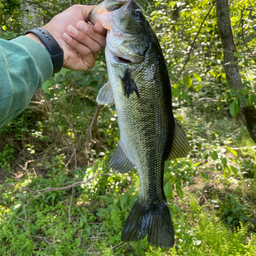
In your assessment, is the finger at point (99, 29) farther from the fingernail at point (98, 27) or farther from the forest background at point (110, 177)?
the forest background at point (110, 177)

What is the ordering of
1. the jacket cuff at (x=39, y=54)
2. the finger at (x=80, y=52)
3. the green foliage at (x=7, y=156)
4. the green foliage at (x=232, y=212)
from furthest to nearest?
the green foliage at (x=7, y=156), the green foliage at (x=232, y=212), the finger at (x=80, y=52), the jacket cuff at (x=39, y=54)

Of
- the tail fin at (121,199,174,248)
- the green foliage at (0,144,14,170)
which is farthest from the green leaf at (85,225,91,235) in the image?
the green foliage at (0,144,14,170)

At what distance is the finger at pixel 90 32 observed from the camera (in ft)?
5.26

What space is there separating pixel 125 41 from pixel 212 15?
4.62 meters

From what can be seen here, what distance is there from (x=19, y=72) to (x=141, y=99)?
2.41 feet

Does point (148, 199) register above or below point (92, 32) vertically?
below

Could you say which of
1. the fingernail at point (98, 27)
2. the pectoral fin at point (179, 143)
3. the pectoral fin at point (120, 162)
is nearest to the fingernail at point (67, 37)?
the fingernail at point (98, 27)

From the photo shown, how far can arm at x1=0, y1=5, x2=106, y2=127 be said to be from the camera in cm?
108

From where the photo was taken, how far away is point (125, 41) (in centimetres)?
141

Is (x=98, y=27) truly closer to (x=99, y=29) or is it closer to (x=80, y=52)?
(x=99, y=29)

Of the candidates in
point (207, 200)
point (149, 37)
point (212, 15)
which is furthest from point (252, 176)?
point (149, 37)

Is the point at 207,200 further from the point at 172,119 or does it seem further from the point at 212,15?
the point at 212,15

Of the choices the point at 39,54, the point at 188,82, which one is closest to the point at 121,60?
the point at 39,54

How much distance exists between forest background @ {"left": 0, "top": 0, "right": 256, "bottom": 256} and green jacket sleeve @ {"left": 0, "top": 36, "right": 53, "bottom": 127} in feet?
4.13
